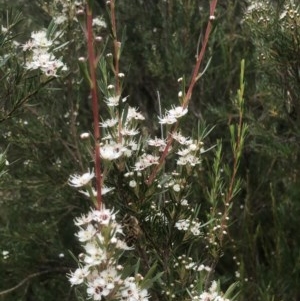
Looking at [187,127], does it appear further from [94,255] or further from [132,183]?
[94,255]

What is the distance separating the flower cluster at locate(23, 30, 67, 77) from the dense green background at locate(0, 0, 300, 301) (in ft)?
3.00

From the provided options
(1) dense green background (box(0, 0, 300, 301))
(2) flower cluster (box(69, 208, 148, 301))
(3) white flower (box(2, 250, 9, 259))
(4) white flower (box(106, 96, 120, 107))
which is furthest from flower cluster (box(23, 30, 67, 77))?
(3) white flower (box(2, 250, 9, 259))

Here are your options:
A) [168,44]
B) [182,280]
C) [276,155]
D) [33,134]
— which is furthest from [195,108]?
[182,280]

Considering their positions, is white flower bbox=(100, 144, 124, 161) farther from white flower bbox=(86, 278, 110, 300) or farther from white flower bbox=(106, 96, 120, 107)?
white flower bbox=(86, 278, 110, 300)

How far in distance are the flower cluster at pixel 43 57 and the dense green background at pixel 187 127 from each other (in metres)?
0.91

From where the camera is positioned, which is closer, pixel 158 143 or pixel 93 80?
pixel 93 80

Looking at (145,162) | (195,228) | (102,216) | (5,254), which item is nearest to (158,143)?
(145,162)

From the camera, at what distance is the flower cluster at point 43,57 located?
1579mm

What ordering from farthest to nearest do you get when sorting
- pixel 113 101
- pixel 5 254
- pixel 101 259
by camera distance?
1. pixel 5 254
2. pixel 113 101
3. pixel 101 259

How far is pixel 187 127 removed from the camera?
315cm

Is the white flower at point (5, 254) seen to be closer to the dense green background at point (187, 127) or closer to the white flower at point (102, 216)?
the dense green background at point (187, 127)

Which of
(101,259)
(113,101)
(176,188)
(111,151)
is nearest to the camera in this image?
(101,259)

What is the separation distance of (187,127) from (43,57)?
5.36 ft

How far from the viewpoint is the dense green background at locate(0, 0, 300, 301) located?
258cm
